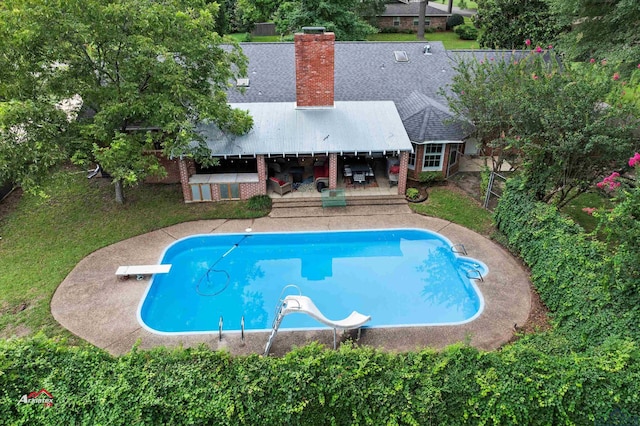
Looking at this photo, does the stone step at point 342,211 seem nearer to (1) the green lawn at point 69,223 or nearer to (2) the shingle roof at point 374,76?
(1) the green lawn at point 69,223

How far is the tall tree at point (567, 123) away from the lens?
13.3 meters

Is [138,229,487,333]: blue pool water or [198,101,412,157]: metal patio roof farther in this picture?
[198,101,412,157]: metal patio roof

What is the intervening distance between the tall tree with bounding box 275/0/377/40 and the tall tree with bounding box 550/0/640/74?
1316 cm

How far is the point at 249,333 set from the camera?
12.6 metres

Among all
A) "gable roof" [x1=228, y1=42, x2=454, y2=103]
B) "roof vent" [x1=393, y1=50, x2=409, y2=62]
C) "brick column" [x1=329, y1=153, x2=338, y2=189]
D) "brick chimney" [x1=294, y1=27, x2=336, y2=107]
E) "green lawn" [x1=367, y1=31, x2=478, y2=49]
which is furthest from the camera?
"green lawn" [x1=367, y1=31, x2=478, y2=49]

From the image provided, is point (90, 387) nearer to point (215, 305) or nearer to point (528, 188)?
point (215, 305)

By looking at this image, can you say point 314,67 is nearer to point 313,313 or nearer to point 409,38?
point 313,313

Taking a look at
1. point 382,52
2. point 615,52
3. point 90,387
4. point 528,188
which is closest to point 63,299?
point 90,387

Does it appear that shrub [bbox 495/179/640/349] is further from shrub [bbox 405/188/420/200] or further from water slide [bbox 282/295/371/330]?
water slide [bbox 282/295/371/330]

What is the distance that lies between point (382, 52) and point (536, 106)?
12.3 metres

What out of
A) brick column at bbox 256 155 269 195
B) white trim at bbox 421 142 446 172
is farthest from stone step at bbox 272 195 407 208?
white trim at bbox 421 142 446 172

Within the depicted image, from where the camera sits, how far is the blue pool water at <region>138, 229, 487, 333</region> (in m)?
13.7

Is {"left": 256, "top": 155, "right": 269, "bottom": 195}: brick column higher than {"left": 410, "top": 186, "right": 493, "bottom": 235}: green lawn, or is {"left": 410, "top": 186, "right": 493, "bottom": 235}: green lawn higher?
{"left": 256, "top": 155, "right": 269, "bottom": 195}: brick column

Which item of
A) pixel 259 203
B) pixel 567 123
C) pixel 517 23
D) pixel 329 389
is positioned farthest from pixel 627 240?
pixel 517 23
